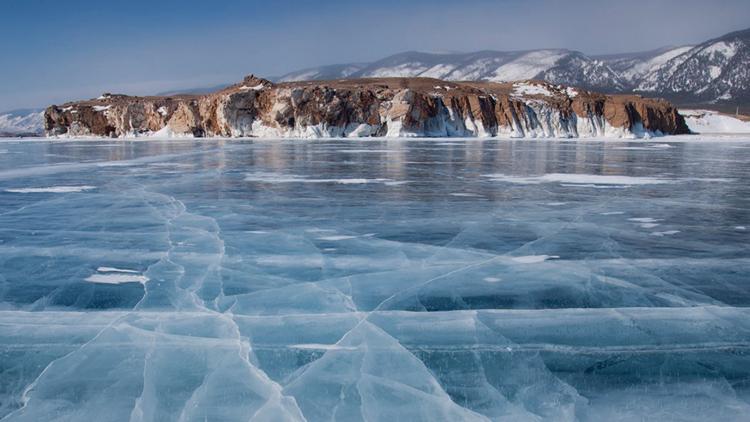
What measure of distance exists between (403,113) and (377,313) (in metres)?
52.4

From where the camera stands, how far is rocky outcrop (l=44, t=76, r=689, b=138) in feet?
188

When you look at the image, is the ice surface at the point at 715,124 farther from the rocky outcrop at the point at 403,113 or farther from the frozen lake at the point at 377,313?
the frozen lake at the point at 377,313

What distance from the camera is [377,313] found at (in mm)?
4496

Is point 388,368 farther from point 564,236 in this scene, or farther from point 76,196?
point 76,196

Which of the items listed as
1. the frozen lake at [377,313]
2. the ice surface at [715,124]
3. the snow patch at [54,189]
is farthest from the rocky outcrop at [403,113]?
the frozen lake at [377,313]

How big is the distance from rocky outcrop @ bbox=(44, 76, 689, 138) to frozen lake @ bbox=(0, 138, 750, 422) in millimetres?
48589

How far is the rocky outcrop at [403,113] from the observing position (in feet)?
188

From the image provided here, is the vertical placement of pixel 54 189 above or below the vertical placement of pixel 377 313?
above

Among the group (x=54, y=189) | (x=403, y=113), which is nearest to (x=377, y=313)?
(x=54, y=189)

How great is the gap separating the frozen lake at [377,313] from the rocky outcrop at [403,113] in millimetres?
48589

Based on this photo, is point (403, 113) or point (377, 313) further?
point (403, 113)

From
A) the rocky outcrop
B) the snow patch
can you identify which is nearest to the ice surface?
the rocky outcrop

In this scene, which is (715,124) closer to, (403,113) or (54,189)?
(403,113)

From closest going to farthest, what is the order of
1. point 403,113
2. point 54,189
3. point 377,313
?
1. point 377,313
2. point 54,189
3. point 403,113
